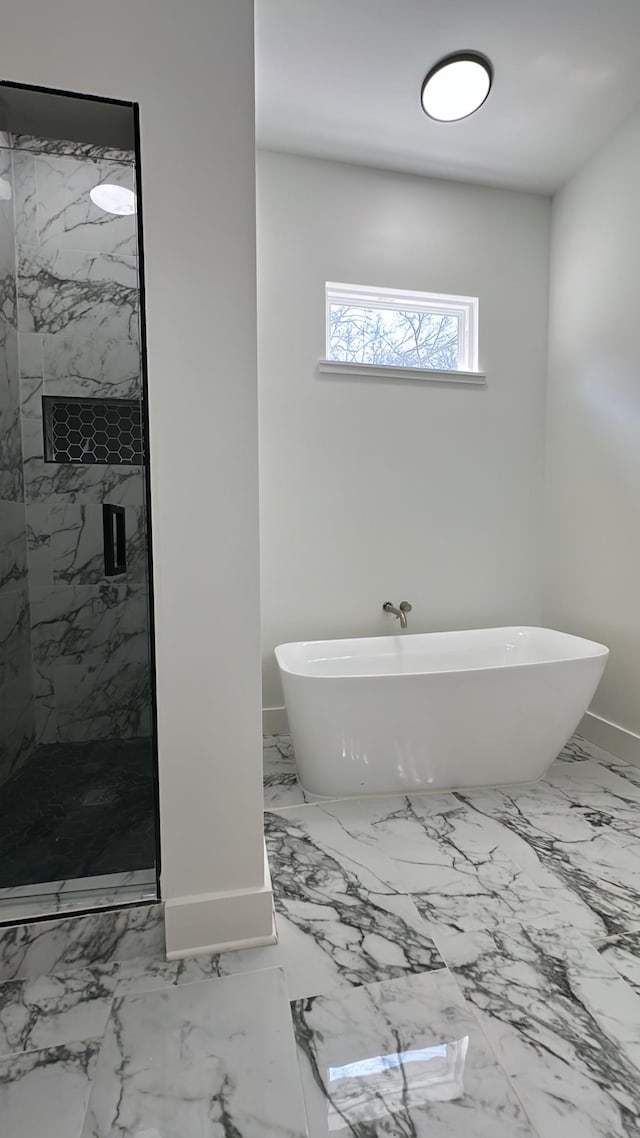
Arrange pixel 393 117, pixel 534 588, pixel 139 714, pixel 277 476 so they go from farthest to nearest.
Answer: pixel 534 588 < pixel 277 476 < pixel 393 117 < pixel 139 714

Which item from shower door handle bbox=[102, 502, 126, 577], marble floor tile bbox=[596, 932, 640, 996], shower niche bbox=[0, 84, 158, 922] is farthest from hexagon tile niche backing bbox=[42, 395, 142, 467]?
marble floor tile bbox=[596, 932, 640, 996]

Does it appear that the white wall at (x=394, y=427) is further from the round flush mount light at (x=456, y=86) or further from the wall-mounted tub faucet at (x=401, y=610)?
the round flush mount light at (x=456, y=86)

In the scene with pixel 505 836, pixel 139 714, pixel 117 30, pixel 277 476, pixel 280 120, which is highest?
pixel 280 120

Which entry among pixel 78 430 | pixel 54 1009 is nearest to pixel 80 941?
pixel 54 1009

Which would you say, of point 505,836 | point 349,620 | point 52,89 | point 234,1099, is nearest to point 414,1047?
point 234,1099

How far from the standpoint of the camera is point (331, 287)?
2.62 meters

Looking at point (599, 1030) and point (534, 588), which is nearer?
point (599, 1030)

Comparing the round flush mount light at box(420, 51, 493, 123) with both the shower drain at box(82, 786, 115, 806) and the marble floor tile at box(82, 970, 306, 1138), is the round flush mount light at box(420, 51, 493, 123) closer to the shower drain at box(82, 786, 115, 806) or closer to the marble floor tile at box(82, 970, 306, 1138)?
the shower drain at box(82, 786, 115, 806)

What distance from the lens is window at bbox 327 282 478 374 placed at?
2662mm

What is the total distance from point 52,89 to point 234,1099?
77.3 inches

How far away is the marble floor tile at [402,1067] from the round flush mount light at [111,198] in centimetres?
227

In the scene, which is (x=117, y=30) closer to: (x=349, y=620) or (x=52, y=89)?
(x=52, y=89)

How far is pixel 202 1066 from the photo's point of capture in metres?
1.00

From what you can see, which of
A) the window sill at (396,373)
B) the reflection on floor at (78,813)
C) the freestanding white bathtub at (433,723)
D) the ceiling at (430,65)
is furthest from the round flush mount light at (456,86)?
the reflection on floor at (78,813)
